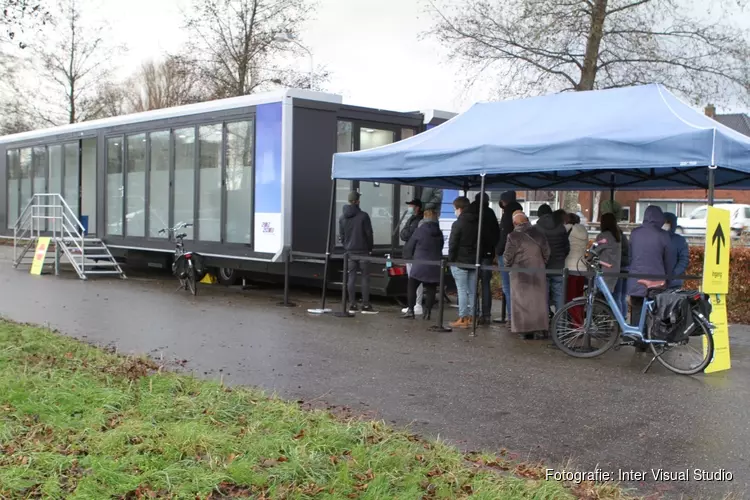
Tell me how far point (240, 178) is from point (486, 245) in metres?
4.79

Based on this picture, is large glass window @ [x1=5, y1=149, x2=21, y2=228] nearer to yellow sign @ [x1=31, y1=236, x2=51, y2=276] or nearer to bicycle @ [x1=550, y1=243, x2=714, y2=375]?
yellow sign @ [x1=31, y1=236, x2=51, y2=276]

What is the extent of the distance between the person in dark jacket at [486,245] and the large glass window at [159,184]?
704 cm

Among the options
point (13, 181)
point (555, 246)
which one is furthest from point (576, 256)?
point (13, 181)

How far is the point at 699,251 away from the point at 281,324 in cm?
674

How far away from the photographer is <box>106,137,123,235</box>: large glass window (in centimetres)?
1567

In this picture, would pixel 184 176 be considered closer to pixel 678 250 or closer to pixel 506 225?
pixel 506 225

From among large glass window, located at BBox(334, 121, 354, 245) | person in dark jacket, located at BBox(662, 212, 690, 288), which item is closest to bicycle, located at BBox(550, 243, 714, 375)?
person in dark jacket, located at BBox(662, 212, 690, 288)

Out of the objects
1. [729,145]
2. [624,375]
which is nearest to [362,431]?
[624,375]

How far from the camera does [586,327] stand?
7.80 metres

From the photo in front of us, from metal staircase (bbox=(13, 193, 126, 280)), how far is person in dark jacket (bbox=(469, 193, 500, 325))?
27.8 feet

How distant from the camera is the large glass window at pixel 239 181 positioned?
40.4 feet

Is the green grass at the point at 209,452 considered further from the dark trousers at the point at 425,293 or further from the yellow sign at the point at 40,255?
the yellow sign at the point at 40,255

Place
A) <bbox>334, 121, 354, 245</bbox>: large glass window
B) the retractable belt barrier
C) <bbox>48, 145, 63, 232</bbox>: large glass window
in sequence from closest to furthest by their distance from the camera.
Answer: the retractable belt barrier → <bbox>334, 121, 354, 245</bbox>: large glass window → <bbox>48, 145, 63, 232</bbox>: large glass window

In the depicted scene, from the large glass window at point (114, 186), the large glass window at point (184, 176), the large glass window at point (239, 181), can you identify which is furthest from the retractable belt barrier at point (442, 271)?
the large glass window at point (114, 186)
